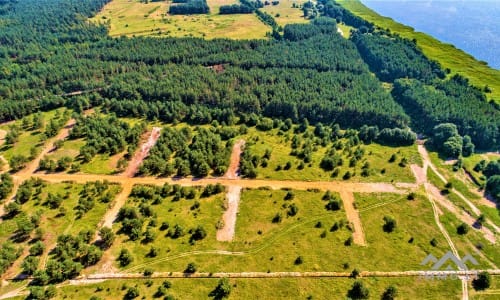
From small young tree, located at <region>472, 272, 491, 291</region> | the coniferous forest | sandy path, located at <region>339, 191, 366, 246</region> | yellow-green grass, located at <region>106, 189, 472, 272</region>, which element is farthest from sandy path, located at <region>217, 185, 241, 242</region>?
small young tree, located at <region>472, 272, 491, 291</region>

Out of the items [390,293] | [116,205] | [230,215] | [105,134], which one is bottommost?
[116,205]

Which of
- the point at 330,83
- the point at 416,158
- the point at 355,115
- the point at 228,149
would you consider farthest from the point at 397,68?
the point at 228,149

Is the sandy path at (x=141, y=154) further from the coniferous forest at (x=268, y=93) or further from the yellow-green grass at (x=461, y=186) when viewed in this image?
the yellow-green grass at (x=461, y=186)

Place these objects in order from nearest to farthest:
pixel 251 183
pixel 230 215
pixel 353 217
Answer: pixel 353 217 → pixel 230 215 → pixel 251 183

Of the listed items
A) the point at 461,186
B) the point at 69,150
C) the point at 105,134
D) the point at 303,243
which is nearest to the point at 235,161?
the point at 303,243

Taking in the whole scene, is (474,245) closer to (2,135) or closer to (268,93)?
(268,93)

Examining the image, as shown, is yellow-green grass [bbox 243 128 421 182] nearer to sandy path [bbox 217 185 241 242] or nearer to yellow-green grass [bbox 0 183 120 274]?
sandy path [bbox 217 185 241 242]

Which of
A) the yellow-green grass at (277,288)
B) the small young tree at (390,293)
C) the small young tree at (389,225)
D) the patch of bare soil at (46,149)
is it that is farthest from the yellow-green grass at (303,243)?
the patch of bare soil at (46,149)
